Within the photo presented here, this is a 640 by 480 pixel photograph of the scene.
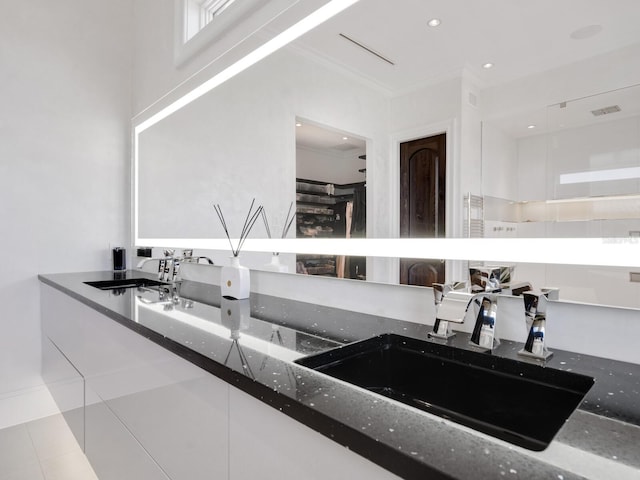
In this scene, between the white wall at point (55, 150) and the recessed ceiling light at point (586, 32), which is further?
the white wall at point (55, 150)

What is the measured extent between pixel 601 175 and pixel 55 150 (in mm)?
3120

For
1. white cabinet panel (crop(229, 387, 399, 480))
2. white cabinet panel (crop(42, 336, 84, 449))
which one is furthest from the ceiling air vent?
white cabinet panel (crop(42, 336, 84, 449))

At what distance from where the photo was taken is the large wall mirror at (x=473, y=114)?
33.4 inches

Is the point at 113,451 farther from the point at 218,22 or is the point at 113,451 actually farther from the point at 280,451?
the point at 218,22

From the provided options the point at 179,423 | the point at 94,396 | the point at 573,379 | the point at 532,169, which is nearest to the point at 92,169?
the point at 94,396

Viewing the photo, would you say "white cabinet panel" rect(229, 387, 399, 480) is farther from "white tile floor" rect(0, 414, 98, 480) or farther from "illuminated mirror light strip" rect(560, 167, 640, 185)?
"white tile floor" rect(0, 414, 98, 480)

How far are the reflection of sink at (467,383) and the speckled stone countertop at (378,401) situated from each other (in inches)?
1.7

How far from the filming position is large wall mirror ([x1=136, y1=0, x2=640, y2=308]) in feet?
2.79

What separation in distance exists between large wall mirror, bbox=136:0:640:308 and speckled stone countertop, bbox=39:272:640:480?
0.22 m

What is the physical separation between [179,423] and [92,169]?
2.50m

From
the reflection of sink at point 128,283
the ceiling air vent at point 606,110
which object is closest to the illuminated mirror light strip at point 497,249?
the ceiling air vent at point 606,110

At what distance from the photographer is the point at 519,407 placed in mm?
829

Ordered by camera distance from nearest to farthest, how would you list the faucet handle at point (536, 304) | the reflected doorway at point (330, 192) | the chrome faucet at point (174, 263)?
the faucet handle at point (536, 304) → the reflected doorway at point (330, 192) → the chrome faucet at point (174, 263)

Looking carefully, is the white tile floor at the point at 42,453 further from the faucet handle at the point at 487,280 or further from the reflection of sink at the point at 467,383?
the faucet handle at the point at 487,280
